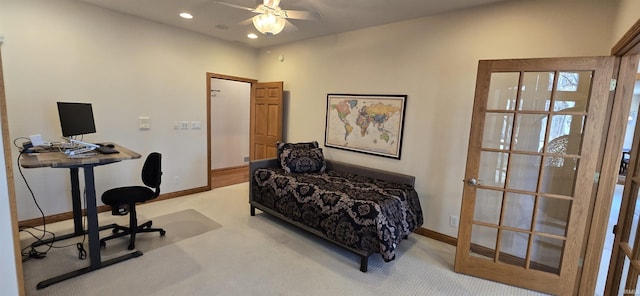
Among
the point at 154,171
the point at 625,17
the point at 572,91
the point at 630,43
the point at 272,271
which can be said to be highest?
the point at 625,17

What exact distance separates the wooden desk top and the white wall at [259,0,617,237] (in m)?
2.69

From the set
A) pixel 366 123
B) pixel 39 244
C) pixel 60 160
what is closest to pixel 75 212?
pixel 39 244

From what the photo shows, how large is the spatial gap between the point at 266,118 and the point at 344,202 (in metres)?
2.74

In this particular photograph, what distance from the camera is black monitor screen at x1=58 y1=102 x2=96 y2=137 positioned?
8.44ft

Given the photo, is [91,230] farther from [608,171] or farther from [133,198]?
[608,171]

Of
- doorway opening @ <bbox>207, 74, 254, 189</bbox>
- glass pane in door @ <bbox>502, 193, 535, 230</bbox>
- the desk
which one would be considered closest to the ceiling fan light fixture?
the desk

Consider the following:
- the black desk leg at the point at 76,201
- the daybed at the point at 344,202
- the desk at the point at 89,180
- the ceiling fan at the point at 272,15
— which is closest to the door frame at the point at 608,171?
the daybed at the point at 344,202

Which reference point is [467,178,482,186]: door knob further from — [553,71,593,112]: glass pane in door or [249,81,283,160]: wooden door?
[249,81,283,160]: wooden door

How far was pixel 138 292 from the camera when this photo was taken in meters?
2.09

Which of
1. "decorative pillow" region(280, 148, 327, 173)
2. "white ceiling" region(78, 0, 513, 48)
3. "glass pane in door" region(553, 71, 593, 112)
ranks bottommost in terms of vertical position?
"decorative pillow" region(280, 148, 327, 173)

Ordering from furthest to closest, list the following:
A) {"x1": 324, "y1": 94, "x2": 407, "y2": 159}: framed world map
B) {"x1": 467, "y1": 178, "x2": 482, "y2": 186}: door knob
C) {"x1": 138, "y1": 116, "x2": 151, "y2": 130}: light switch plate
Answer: {"x1": 138, "y1": 116, "x2": 151, "y2": 130}: light switch plate → {"x1": 324, "y1": 94, "x2": 407, "y2": 159}: framed world map → {"x1": 467, "y1": 178, "x2": 482, "y2": 186}: door knob

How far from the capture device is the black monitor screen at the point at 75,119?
2572 mm

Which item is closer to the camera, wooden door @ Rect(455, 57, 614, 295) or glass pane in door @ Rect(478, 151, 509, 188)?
wooden door @ Rect(455, 57, 614, 295)

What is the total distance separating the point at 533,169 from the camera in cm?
242
